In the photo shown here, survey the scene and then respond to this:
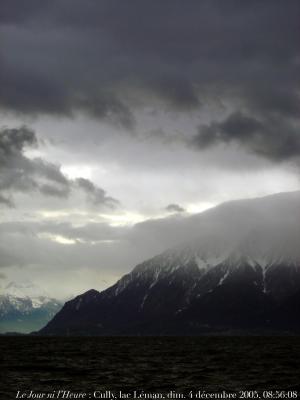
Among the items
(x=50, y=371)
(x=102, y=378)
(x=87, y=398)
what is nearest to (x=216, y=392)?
(x=87, y=398)

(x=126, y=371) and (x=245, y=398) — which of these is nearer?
(x=245, y=398)

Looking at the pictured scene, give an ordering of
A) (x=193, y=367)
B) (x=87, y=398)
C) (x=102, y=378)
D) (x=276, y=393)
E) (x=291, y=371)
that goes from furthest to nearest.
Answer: (x=193, y=367)
(x=291, y=371)
(x=102, y=378)
(x=276, y=393)
(x=87, y=398)

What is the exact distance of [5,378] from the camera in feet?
380

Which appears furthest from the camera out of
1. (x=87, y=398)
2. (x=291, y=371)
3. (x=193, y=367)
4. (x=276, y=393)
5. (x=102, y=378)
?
(x=193, y=367)

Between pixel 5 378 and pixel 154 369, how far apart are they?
115 ft

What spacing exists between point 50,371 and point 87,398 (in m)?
45.8

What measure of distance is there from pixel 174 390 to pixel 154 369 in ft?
136

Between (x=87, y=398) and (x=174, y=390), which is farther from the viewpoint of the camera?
(x=174, y=390)

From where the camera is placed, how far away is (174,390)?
96000 mm

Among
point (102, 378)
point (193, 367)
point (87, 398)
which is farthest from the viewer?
point (193, 367)

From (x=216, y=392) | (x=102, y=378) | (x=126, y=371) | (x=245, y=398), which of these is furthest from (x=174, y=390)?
(x=126, y=371)

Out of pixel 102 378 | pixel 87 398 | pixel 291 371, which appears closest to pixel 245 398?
pixel 87 398

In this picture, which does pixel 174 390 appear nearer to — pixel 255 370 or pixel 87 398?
pixel 87 398

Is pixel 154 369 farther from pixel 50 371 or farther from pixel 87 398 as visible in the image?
pixel 87 398
